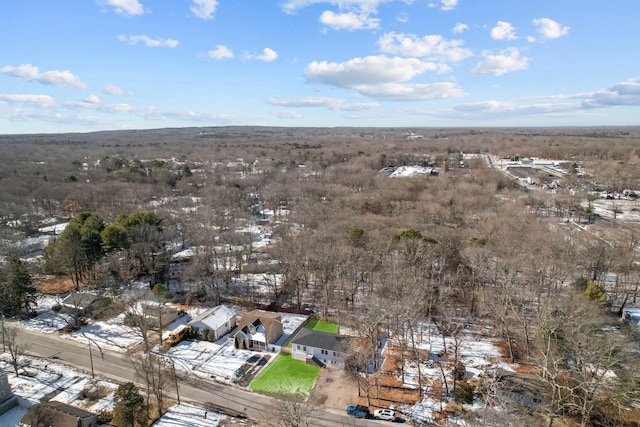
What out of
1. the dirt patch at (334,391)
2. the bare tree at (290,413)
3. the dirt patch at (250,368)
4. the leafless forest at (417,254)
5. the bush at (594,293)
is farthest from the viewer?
the bush at (594,293)

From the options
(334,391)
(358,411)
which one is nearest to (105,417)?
(334,391)

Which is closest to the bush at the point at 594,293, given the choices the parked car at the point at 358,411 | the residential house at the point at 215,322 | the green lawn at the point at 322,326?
the green lawn at the point at 322,326

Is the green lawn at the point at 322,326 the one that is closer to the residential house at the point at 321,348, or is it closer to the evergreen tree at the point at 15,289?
the residential house at the point at 321,348

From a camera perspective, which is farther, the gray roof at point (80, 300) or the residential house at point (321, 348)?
the gray roof at point (80, 300)

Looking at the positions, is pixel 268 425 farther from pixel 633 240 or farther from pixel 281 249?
pixel 633 240

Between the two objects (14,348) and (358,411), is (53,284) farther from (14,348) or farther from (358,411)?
(358,411)

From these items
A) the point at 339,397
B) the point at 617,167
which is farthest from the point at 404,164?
the point at 339,397
